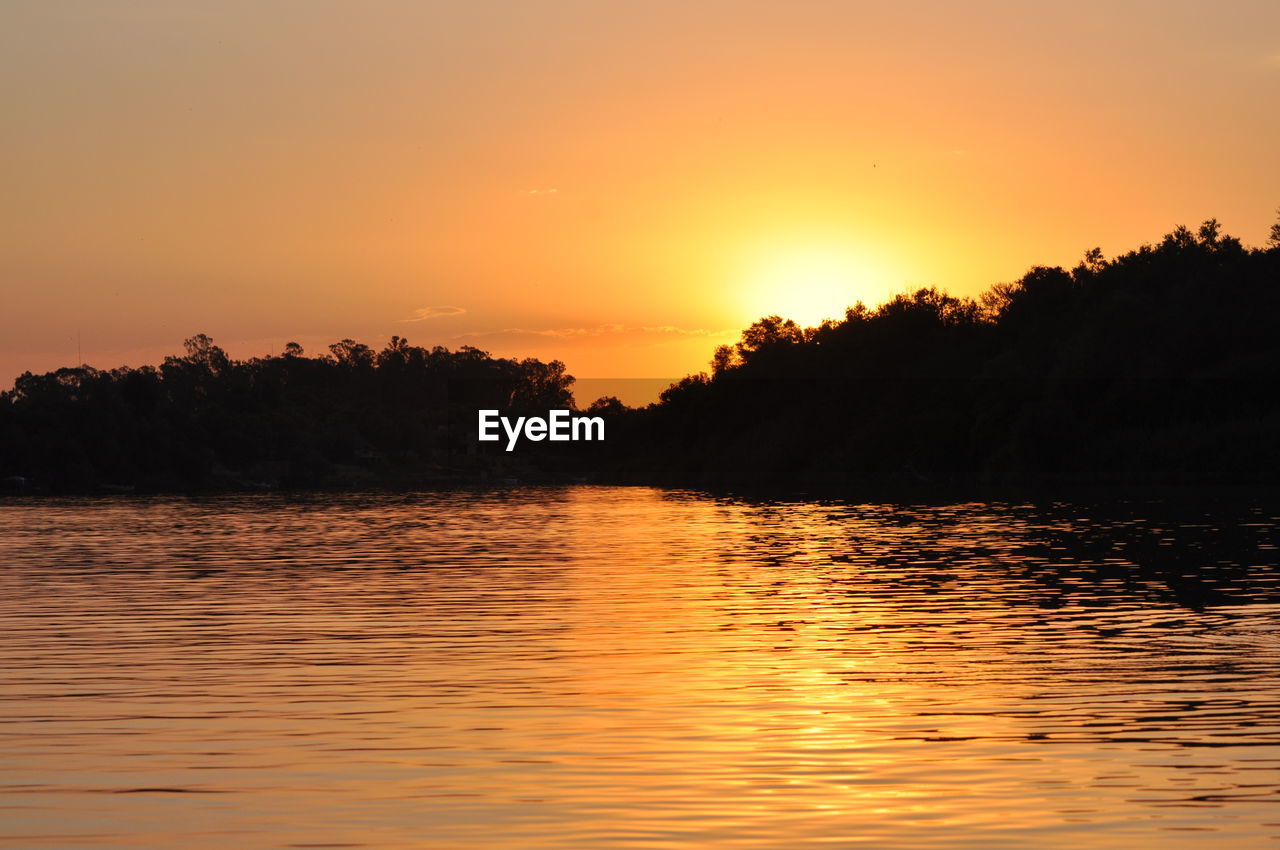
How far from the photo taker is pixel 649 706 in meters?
20.0

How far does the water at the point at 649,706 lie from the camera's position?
13875 millimetres

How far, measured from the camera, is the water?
546 inches

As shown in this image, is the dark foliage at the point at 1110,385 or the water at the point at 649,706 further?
the dark foliage at the point at 1110,385

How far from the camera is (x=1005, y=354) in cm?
14375

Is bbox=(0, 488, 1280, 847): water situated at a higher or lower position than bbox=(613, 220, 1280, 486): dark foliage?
lower

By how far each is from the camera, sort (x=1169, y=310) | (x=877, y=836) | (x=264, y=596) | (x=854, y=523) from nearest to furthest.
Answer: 1. (x=877, y=836)
2. (x=264, y=596)
3. (x=854, y=523)
4. (x=1169, y=310)

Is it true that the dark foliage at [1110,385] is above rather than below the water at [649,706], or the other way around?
above

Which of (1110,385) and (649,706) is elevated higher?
(1110,385)

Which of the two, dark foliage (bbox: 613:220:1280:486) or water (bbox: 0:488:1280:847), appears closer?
water (bbox: 0:488:1280:847)

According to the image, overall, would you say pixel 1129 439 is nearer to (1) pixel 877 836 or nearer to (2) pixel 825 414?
(2) pixel 825 414

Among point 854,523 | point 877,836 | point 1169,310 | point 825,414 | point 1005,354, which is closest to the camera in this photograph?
point 877,836

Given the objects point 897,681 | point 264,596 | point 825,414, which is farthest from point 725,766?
point 825,414

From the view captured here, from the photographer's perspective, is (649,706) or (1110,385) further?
(1110,385)

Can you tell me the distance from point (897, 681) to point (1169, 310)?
4458 inches
